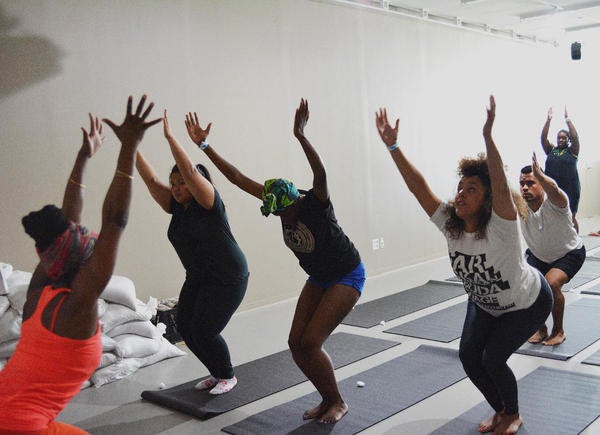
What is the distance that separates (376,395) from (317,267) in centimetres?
92

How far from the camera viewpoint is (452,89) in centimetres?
869

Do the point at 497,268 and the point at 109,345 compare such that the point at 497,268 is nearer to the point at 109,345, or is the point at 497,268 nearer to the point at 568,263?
the point at 568,263

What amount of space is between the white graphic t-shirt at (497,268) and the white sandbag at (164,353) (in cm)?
245

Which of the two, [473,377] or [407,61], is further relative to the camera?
[407,61]

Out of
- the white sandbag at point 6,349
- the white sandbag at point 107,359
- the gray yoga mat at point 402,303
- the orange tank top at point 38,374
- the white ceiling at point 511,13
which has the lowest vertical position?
the gray yoga mat at point 402,303

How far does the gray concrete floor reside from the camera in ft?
11.2

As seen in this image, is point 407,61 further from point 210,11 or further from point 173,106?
point 173,106

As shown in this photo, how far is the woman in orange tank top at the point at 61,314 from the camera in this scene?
5.89 ft

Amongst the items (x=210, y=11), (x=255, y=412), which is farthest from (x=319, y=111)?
(x=255, y=412)

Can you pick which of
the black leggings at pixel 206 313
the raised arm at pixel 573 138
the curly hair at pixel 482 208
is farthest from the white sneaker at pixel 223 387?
the raised arm at pixel 573 138

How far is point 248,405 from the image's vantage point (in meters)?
3.70

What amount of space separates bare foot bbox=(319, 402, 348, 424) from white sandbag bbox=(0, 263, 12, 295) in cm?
219

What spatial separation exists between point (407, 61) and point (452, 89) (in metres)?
1.06

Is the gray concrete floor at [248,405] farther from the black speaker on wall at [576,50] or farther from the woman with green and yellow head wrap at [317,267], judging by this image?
the black speaker on wall at [576,50]
